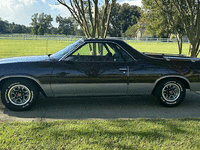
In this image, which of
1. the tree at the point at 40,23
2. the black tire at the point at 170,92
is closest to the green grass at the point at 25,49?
the black tire at the point at 170,92

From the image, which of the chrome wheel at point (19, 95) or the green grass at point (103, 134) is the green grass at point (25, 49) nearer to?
the chrome wheel at point (19, 95)

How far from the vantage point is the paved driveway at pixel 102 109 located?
4426 millimetres

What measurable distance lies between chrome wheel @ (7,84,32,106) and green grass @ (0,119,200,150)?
782 millimetres

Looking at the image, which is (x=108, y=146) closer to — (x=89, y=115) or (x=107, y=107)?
(x=89, y=115)

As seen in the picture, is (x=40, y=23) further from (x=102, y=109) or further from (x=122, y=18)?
(x=102, y=109)

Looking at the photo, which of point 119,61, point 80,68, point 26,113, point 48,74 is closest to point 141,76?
point 119,61

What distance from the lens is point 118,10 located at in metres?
87.6

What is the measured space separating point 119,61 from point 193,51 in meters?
6.30

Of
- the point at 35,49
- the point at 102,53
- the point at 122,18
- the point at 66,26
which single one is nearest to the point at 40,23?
the point at 66,26

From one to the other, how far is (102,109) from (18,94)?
1.89m

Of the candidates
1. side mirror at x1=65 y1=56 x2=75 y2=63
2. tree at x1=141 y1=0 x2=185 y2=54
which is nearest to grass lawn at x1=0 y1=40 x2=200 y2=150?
side mirror at x1=65 y1=56 x2=75 y2=63

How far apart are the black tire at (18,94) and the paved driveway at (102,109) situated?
15 cm

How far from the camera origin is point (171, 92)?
505 centimetres

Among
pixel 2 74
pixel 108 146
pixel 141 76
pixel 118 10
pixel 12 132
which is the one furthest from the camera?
pixel 118 10
